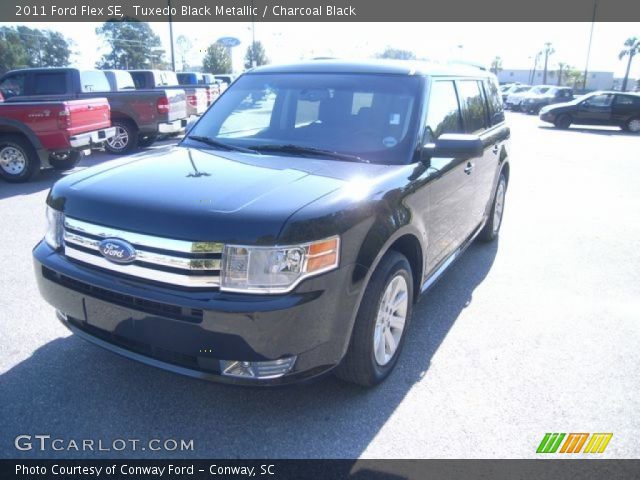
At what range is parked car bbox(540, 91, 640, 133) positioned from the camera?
21516mm

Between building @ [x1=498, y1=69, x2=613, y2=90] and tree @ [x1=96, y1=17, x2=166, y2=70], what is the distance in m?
75.5

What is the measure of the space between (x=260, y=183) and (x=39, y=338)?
83.4 inches

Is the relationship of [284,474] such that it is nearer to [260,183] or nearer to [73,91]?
[260,183]

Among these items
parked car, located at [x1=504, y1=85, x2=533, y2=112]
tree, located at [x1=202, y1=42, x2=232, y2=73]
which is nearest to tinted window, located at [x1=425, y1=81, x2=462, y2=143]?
parked car, located at [x1=504, y1=85, x2=533, y2=112]

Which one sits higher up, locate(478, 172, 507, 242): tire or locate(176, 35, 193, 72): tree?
locate(176, 35, 193, 72): tree

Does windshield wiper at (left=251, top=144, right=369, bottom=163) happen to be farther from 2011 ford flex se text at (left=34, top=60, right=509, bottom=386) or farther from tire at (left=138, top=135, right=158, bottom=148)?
tire at (left=138, top=135, right=158, bottom=148)

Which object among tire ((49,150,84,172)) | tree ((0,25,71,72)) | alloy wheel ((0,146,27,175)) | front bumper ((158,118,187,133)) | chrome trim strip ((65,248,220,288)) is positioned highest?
tree ((0,25,71,72))

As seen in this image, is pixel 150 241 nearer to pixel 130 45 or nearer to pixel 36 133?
pixel 36 133

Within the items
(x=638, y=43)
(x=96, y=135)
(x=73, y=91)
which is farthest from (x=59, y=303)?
(x=638, y=43)

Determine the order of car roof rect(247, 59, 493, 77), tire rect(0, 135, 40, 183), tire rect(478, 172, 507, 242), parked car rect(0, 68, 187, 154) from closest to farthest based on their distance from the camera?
car roof rect(247, 59, 493, 77), tire rect(478, 172, 507, 242), tire rect(0, 135, 40, 183), parked car rect(0, 68, 187, 154)

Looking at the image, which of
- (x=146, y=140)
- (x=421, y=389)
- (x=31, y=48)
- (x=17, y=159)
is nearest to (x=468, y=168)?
(x=421, y=389)

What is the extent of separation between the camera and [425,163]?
3361 mm

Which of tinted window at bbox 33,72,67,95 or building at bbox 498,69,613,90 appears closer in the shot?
tinted window at bbox 33,72,67,95

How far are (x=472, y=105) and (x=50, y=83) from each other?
34.9 feet
